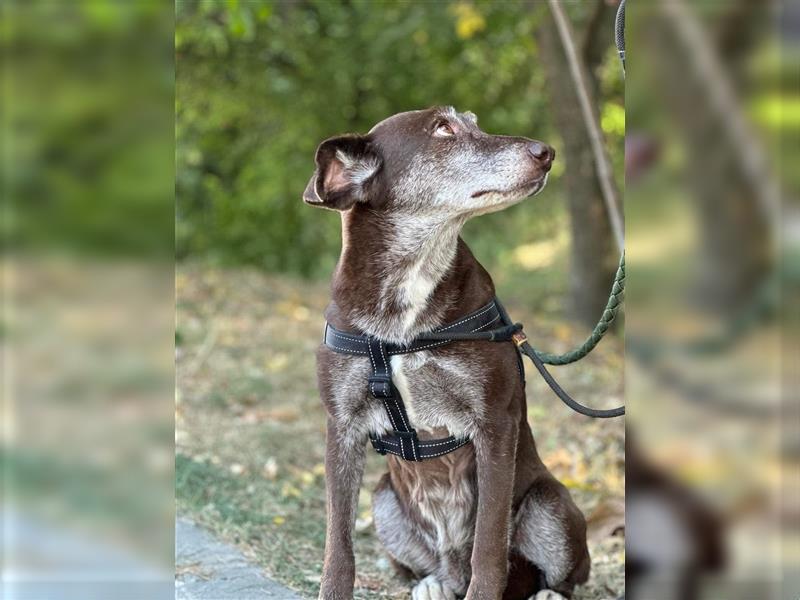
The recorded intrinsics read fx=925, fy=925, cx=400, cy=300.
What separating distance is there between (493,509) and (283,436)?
3.01 meters

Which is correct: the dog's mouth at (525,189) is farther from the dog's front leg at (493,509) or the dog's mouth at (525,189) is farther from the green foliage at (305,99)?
the green foliage at (305,99)

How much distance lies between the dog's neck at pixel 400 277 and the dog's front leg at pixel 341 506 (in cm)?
42

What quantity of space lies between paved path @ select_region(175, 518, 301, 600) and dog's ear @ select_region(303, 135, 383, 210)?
5.15 feet

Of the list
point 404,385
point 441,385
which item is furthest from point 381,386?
point 441,385

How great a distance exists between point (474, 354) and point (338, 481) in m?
0.68

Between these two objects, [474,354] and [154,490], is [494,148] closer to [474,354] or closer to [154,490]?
[474,354]

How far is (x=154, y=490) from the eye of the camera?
2.15 metres

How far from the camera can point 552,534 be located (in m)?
3.47

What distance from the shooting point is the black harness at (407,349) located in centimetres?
320

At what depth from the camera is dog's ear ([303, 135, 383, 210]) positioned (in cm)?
318

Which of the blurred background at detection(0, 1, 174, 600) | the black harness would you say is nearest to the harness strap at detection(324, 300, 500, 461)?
the black harness

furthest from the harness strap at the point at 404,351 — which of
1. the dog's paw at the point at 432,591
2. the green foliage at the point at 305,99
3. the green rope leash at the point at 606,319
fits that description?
the green foliage at the point at 305,99

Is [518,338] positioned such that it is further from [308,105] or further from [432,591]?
[308,105]

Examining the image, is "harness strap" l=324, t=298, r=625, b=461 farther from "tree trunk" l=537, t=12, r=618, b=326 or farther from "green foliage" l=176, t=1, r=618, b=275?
"green foliage" l=176, t=1, r=618, b=275
